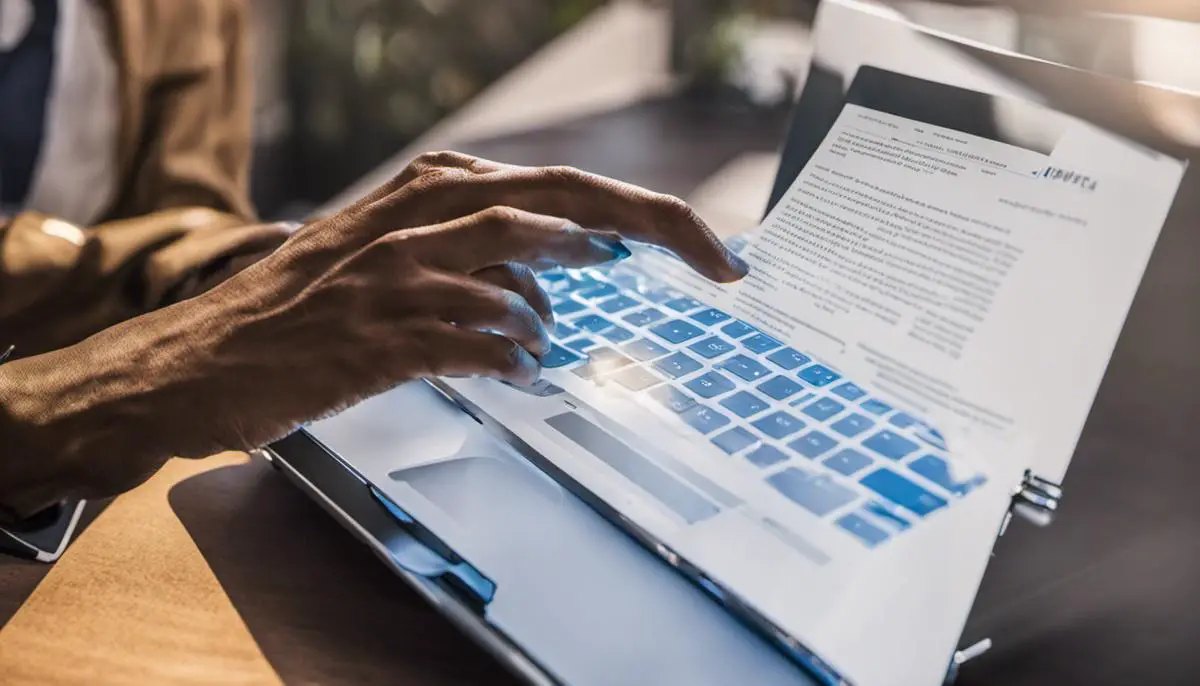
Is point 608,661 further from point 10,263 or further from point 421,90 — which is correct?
point 421,90

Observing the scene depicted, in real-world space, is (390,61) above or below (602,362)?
above

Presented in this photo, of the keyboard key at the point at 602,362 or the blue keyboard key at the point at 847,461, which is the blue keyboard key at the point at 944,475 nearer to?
the blue keyboard key at the point at 847,461

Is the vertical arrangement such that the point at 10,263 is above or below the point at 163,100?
below

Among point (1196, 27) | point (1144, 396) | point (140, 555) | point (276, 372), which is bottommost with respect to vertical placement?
point (140, 555)

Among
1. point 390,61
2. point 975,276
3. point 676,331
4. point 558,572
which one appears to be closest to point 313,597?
point 558,572

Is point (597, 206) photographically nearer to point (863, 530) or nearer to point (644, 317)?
point (644, 317)

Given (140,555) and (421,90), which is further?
(421,90)

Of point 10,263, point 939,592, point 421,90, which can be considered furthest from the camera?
point 421,90

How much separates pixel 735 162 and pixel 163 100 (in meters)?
0.65

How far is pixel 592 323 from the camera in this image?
494 millimetres

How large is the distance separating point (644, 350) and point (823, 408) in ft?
0.33

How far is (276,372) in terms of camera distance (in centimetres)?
41

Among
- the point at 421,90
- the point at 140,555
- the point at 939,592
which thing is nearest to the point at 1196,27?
the point at 939,592

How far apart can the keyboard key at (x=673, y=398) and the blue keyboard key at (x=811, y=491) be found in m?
0.06
